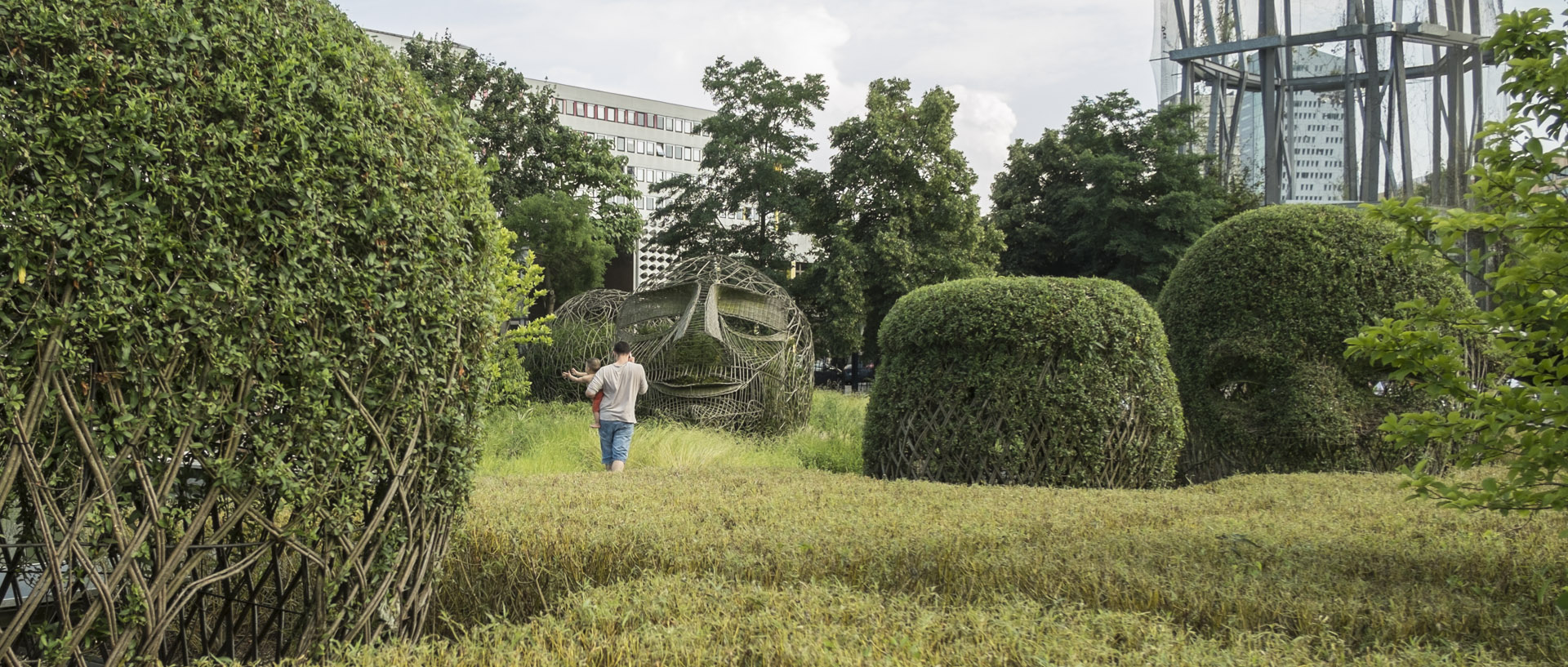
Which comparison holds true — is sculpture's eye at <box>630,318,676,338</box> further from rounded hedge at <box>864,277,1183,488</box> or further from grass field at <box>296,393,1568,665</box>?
grass field at <box>296,393,1568,665</box>

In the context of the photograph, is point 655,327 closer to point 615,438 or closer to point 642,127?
point 615,438

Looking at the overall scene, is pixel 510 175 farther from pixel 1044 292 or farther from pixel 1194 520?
pixel 1194 520

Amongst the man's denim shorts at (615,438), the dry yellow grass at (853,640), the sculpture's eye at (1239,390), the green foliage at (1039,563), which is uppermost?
the sculpture's eye at (1239,390)

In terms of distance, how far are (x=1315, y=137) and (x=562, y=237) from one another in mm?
25114

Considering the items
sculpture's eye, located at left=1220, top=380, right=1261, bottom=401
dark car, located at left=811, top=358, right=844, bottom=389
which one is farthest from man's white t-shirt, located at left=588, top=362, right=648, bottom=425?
dark car, located at left=811, top=358, right=844, bottom=389

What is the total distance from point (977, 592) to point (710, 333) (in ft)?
36.2

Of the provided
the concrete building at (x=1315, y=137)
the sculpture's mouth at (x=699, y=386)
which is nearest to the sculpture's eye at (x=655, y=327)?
the sculpture's mouth at (x=699, y=386)

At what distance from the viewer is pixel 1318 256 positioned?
29.0 ft

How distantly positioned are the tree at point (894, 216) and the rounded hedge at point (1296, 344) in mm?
17643

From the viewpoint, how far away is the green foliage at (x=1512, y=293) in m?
3.25

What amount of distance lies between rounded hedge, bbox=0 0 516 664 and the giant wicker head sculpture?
37.4 feet

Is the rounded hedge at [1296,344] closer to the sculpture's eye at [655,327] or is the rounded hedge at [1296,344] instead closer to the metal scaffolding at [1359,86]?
the sculpture's eye at [655,327]

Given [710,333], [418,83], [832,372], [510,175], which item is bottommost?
[832,372]

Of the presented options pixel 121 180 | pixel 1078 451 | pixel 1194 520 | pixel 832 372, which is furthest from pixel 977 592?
pixel 832 372
